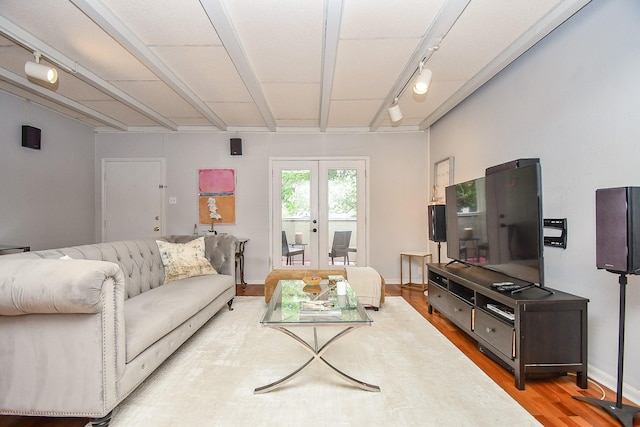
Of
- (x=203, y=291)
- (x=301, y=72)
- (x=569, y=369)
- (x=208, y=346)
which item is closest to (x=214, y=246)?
(x=203, y=291)

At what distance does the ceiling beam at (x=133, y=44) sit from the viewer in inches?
83.3

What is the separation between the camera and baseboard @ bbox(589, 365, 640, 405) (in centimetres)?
187

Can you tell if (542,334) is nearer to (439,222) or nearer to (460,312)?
(460,312)

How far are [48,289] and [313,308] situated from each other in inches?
55.9

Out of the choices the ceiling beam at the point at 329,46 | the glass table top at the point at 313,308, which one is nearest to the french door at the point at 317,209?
the ceiling beam at the point at 329,46

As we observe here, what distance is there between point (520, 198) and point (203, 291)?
8.89ft

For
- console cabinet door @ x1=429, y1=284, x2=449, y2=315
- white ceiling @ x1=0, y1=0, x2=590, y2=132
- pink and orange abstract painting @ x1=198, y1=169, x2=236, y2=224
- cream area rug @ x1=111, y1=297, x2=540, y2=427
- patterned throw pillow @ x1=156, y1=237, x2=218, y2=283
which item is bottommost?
cream area rug @ x1=111, y1=297, x2=540, y2=427

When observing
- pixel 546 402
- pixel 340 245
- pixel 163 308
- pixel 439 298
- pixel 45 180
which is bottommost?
pixel 546 402

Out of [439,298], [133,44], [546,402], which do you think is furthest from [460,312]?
[133,44]

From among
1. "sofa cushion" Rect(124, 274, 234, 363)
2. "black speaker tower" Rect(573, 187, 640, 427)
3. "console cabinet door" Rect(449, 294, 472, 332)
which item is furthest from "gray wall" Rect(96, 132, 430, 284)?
"black speaker tower" Rect(573, 187, 640, 427)

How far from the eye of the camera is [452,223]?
11.5ft

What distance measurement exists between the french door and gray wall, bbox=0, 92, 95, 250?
114 inches

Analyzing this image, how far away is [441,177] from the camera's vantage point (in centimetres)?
465

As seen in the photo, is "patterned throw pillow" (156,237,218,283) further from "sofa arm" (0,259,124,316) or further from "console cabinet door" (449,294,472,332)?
"console cabinet door" (449,294,472,332)
